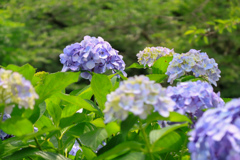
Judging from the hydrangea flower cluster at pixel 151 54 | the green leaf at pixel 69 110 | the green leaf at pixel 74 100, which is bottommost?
the hydrangea flower cluster at pixel 151 54

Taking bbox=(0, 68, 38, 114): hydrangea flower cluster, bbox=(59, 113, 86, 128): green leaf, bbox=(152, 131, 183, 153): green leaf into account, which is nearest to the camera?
bbox=(0, 68, 38, 114): hydrangea flower cluster

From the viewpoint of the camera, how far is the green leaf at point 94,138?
98 centimetres

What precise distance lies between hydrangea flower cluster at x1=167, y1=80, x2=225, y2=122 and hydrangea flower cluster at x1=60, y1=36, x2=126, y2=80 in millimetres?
650

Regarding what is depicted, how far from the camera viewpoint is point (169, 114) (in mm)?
850

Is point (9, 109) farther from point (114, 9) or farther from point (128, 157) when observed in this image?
point (114, 9)

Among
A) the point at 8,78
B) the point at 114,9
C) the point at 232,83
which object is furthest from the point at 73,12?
the point at 8,78

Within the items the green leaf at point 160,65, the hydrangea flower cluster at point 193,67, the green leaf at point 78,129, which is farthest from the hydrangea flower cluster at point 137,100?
the green leaf at point 160,65

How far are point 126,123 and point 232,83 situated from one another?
1140 centimetres

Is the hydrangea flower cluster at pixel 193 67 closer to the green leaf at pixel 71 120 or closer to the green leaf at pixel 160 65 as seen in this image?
the green leaf at pixel 160 65

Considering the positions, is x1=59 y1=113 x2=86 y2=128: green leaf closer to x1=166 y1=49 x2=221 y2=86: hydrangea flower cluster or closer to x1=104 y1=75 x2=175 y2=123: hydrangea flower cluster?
x1=104 y1=75 x2=175 y2=123: hydrangea flower cluster

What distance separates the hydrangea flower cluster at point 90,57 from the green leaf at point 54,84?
0.49 m

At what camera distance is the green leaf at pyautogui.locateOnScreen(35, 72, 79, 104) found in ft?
3.41

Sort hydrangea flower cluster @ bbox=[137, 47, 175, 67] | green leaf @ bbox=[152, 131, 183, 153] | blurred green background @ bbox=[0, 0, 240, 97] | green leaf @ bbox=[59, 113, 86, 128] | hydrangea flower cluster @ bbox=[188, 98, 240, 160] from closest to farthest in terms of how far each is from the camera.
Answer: hydrangea flower cluster @ bbox=[188, 98, 240, 160]
green leaf @ bbox=[152, 131, 183, 153]
green leaf @ bbox=[59, 113, 86, 128]
hydrangea flower cluster @ bbox=[137, 47, 175, 67]
blurred green background @ bbox=[0, 0, 240, 97]

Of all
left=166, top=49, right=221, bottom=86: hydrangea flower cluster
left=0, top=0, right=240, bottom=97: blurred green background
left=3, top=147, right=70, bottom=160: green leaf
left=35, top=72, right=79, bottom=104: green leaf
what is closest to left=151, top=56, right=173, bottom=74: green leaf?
left=166, top=49, right=221, bottom=86: hydrangea flower cluster
